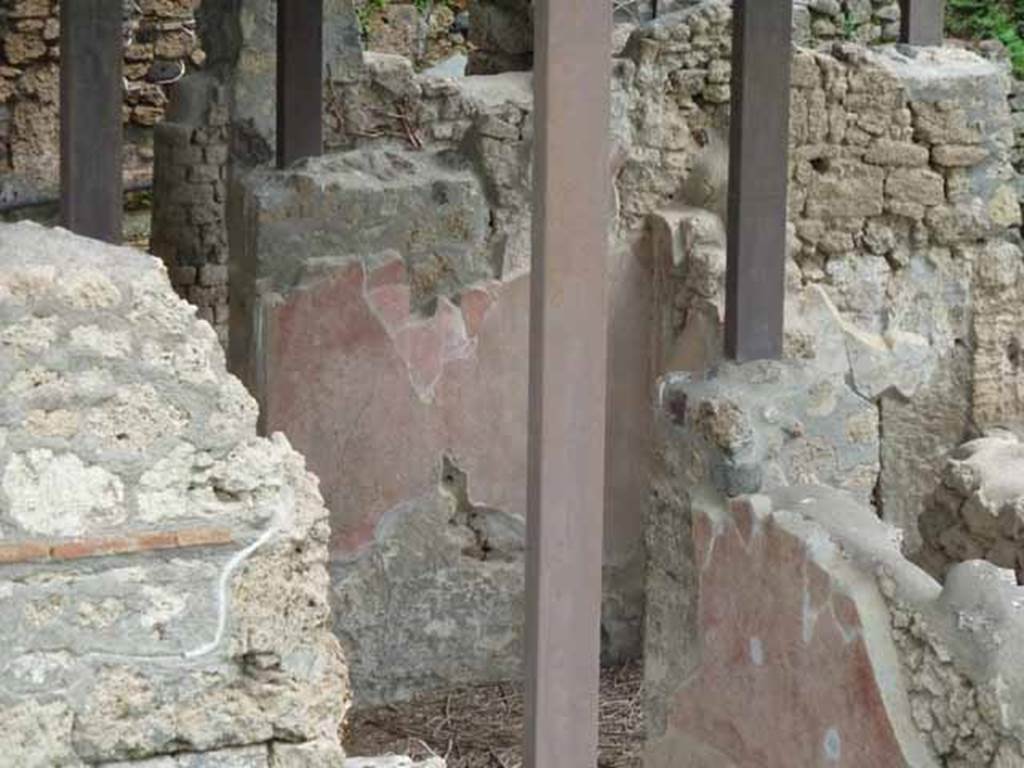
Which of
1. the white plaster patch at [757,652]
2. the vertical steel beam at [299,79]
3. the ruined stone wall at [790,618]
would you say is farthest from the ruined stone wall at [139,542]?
the vertical steel beam at [299,79]

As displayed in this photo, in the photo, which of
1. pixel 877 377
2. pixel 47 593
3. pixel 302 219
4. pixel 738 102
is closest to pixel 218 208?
pixel 302 219

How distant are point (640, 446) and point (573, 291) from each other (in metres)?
3.55

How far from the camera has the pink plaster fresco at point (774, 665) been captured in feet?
16.1

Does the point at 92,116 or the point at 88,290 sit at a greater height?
the point at 92,116

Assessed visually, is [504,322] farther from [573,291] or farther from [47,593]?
[47,593]

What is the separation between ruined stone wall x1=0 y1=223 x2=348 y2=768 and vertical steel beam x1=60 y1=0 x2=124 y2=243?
78 centimetres

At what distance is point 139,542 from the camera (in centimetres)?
393

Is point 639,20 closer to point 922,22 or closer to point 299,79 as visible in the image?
point 922,22

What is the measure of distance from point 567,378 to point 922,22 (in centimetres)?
407

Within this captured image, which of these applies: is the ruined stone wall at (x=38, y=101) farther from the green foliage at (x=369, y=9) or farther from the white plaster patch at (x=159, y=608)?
the white plaster patch at (x=159, y=608)

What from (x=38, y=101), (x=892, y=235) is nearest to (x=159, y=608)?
(x=892, y=235)

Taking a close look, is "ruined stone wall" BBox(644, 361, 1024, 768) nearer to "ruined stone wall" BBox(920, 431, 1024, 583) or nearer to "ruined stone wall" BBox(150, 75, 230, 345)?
"ruined stone wall" BBox(920, 431, 1024, 583)

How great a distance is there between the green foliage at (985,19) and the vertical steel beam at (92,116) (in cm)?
887

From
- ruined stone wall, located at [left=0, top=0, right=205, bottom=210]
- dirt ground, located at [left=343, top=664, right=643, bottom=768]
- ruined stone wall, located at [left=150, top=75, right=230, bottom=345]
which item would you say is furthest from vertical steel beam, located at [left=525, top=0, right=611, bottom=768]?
ruined stone wall, located at [left=0, top=0, right=205, bottom=210]
